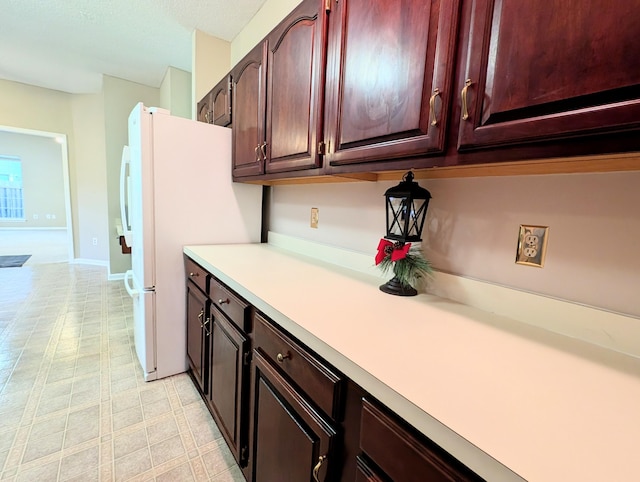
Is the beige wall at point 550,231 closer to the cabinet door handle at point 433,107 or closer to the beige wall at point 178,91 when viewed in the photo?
the cabinet door handle at point 433,107

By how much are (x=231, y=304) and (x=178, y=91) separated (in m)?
3.33

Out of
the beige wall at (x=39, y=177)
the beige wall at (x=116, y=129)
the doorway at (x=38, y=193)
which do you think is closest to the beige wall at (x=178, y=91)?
the beige wall at (x=116, y=129)

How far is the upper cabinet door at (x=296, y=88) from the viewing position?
3.82 feet

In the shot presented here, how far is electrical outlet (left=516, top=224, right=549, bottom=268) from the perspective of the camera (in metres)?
0.83

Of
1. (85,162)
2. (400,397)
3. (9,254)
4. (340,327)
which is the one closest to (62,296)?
(85,162)

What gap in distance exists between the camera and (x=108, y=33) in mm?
2738

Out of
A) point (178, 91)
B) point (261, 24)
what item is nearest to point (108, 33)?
point (178, 91)

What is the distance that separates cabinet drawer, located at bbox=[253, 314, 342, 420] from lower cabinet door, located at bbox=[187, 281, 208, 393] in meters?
0.71

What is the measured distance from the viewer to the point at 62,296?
3.29 metres

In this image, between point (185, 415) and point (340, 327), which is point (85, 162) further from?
point (340, 327)

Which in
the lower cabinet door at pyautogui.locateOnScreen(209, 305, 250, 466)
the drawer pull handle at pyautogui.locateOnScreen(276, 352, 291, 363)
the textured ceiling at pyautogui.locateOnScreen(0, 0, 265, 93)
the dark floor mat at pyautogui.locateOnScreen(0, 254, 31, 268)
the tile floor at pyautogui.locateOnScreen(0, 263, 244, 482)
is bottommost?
the tile floor at pyautogui.locateOnScreen(0, 263, 244, 482)

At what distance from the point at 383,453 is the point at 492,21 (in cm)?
93

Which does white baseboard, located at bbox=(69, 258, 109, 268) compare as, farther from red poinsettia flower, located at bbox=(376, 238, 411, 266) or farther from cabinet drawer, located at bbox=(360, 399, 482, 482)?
cabinet drawer, located at bbox=(360, 399, 482, 482)

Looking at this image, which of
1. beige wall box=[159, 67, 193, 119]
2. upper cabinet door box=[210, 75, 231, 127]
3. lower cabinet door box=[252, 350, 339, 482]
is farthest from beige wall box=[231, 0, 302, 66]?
lower cabinet door box=[252, 350, 339, 482]
